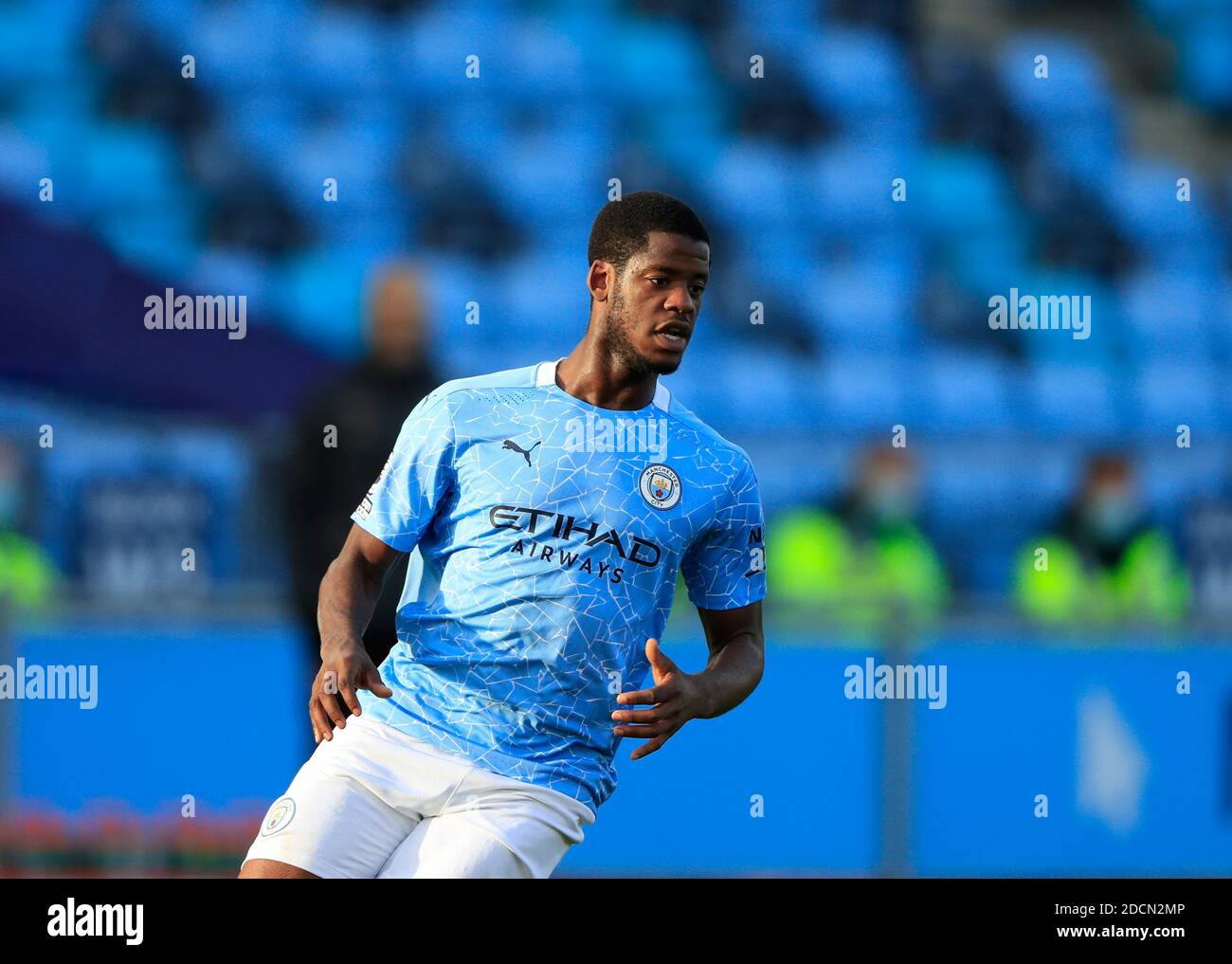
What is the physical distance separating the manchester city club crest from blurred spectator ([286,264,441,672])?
6.01 ft

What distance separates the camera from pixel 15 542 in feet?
18.5

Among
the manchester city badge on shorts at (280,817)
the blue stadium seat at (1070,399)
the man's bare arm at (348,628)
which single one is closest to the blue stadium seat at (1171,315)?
the blue stadium seat at (1070,399)

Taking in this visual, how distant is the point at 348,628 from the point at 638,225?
0.91 meters

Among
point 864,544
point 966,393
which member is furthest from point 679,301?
point 966,393

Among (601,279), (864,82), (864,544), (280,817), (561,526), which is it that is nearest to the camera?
(280,817)

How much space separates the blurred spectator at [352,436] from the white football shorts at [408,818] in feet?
6.13

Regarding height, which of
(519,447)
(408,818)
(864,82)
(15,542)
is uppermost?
(864,82)

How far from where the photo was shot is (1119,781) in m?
5.55

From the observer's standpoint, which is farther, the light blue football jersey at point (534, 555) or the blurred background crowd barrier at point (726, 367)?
the blurred background crowd barrier at point (726, 367)

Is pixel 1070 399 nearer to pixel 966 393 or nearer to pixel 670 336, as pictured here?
pixel 966 393

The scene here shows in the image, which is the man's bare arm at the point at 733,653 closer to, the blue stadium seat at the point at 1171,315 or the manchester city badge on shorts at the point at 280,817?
the manchester city badge on shorts at the point at 280,817

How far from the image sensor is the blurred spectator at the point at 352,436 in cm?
484

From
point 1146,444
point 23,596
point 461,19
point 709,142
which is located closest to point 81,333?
point 23,596
